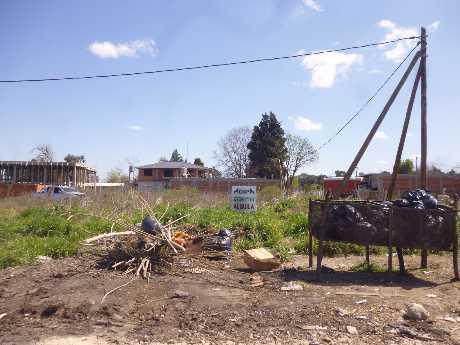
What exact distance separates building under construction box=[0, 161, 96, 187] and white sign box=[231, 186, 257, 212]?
26.8 m

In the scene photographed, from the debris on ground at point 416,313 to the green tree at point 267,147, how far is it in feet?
155

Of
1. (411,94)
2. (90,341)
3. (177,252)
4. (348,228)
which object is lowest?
(90,341)

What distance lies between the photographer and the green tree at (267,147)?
176ft

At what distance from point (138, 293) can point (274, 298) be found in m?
1.97

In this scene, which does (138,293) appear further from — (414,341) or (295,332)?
(414,341)

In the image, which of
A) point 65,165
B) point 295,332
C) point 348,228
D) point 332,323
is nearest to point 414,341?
point 332,323

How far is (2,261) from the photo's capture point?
28.3 feet

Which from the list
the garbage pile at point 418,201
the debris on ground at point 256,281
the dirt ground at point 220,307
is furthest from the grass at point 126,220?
the garbage pile at point 418,201

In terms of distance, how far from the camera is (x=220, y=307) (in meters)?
5.95

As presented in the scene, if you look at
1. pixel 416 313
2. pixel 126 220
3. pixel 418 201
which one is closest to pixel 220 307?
pixel 416 313

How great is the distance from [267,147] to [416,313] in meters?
48.4

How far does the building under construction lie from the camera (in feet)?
127

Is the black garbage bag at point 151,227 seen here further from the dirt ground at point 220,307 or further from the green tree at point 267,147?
the green tree at point 267,147

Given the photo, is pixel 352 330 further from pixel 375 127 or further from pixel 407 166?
pixel 407 166
